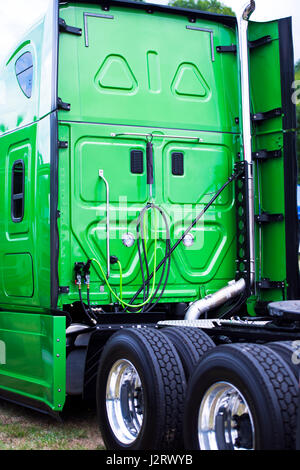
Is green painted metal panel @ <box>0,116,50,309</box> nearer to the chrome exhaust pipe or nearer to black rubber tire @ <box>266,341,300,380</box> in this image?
the chrome exhaust pipe

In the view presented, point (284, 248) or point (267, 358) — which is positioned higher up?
point (284, 248)

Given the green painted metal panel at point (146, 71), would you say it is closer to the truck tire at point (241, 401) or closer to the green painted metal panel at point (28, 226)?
the green painted metal panel at point (28, 226)

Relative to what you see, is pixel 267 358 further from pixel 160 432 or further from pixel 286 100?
pixel 286 100

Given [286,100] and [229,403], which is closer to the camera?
[229,403]

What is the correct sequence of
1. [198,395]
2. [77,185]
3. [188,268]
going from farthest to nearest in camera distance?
[188,268] < [77,185] < [198,395]

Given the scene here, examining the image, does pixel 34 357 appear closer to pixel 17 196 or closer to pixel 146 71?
pixel 17 196

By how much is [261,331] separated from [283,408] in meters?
0.99

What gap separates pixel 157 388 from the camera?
440 cm

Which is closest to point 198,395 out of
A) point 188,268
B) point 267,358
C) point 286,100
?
point 267,358

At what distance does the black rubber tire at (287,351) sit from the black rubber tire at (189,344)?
2.39 ft

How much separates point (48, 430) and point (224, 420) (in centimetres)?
240

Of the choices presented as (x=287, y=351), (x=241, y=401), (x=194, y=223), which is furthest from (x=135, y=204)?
(x=241, y=401)

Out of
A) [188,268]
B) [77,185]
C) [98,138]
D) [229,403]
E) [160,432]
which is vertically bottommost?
[160,432]

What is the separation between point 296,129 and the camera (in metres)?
6.07
